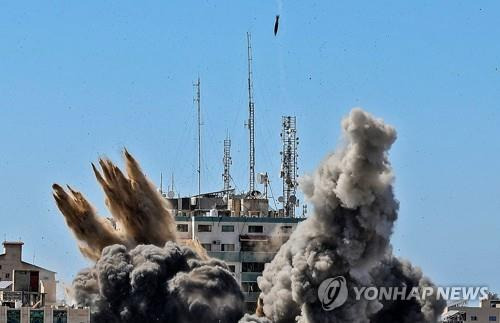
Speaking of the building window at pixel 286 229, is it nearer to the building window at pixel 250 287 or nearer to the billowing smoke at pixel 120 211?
the building window at pixel 250 287

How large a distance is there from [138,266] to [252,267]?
1604 cm

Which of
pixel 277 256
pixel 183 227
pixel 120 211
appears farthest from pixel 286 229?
pixel 277 256

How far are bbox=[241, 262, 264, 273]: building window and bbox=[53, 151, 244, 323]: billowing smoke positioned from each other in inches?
312

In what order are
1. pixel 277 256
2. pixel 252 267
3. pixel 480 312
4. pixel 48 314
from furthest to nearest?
pixel 480 312 < pixel 252 267 < pixel 277 256 < pixel 48 314

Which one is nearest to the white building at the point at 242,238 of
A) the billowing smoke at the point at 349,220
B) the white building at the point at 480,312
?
the billowing smoke at the point at 349,220

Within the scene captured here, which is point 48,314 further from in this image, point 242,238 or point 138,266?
point 242,238

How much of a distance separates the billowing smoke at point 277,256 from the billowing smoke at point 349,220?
6 centimetres

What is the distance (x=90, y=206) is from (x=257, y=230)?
15.7 metres

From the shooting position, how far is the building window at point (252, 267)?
134500mm

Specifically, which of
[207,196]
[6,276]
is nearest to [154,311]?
[207,196]

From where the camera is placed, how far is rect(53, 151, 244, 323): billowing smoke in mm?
119875

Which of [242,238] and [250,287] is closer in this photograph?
[250,287]

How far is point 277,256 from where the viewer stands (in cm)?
11800

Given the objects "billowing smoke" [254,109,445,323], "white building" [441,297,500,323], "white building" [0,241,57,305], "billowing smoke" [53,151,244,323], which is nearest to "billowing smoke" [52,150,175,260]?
"billowing smoke" [53,151,244,323]
